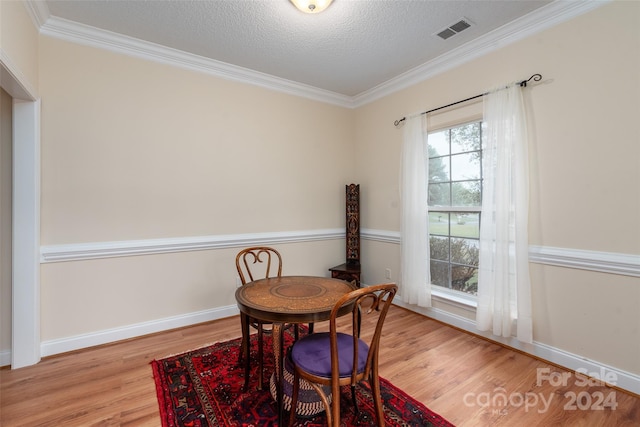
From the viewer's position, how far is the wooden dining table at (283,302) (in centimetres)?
151

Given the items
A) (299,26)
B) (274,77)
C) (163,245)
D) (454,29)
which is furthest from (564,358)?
(274,77)

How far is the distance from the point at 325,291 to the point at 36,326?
7.51 feet

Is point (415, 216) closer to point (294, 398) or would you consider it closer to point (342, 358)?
point (342, 358)

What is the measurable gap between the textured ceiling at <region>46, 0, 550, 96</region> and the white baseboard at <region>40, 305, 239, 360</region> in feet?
8.60

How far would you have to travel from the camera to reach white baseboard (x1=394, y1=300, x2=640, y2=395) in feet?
Result: 6.15

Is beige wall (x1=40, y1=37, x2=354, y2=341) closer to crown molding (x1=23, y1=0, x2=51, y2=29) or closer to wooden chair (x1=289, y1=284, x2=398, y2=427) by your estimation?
crown molding (x1=23, y1=0, x2=51, y2=29)

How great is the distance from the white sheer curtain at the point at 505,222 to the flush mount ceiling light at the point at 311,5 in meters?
1.61

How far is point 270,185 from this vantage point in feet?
11.1

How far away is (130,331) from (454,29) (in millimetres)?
3945

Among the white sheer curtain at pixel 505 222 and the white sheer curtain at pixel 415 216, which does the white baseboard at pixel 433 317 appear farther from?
the white sheer curtain at pixel 415 216

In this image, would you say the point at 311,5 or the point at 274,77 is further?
the point at 274,77

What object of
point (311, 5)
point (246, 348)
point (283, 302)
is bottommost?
→ point (246, 348)

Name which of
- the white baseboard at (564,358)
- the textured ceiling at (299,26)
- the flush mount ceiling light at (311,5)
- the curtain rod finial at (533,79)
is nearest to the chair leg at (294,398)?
the white baseboard at (564,358)

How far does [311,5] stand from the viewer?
2.02 metres
